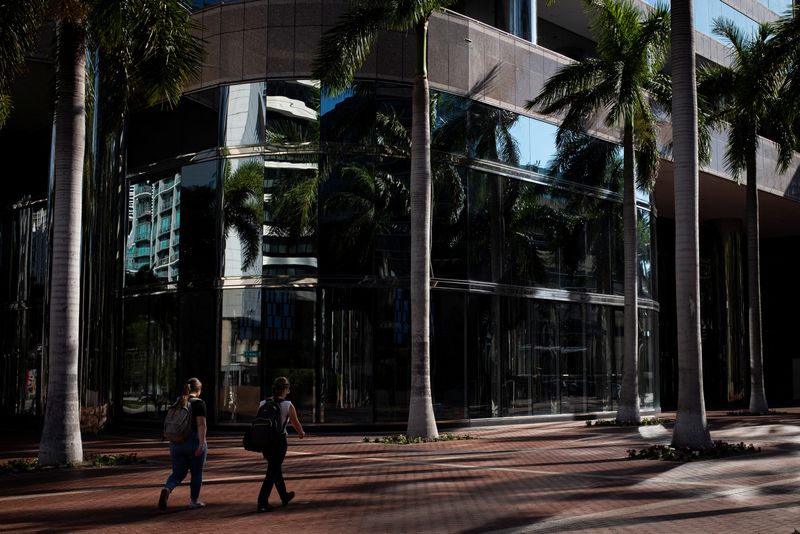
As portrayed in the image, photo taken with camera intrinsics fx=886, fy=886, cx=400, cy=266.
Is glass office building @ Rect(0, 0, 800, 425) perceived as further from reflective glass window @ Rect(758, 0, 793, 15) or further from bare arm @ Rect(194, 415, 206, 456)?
reflective glass window @ Rect(758, 0, 793, 15)

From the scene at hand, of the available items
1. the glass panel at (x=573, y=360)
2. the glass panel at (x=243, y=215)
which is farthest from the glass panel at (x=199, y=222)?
the glass panel at (x=573, y=360)

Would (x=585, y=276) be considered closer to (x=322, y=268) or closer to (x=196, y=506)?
(x=322, y=268)

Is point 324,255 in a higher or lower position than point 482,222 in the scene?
lower

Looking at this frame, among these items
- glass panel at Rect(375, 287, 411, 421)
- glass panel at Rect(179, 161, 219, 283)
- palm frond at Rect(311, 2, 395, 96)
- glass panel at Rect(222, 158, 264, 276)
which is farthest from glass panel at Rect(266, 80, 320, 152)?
glass panel at Rect(375, 287, 411, 421)

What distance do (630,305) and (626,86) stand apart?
5927mm

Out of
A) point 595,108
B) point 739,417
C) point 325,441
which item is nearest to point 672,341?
point 739,417

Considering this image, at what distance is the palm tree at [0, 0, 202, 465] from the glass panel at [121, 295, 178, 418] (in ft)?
27.2

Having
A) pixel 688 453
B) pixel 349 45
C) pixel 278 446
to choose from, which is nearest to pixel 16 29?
pixel 349 45

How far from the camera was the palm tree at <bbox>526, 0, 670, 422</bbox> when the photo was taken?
77.1 ft

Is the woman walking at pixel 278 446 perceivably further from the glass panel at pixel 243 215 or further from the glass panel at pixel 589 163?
the glass panel at pixel 589 163

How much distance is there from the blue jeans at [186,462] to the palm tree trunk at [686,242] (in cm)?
909

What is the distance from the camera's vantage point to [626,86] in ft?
76.6

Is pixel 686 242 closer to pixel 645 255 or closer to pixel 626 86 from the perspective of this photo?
pixel 626 86

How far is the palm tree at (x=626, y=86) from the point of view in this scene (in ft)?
77.1
